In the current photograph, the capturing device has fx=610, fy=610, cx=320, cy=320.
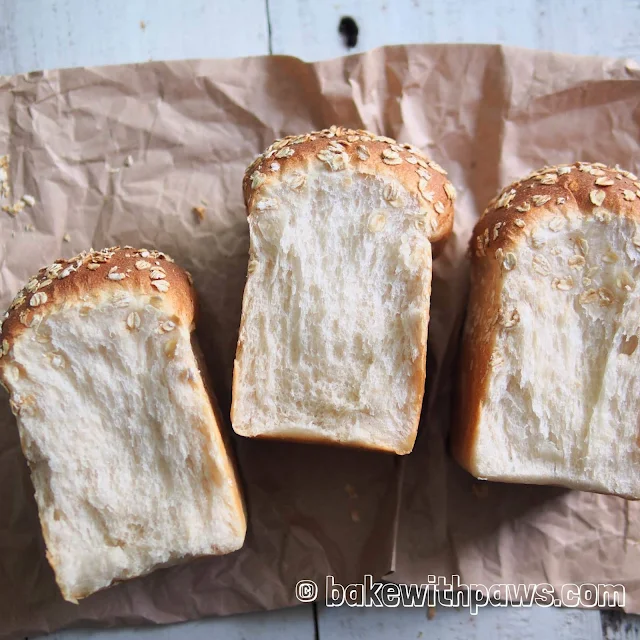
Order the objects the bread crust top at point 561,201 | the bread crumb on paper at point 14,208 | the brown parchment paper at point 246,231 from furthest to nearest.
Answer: the bread crumb on paper at point 14,208 → the brown parchment paper at point 246,231 → the bread crust top at point 561,201

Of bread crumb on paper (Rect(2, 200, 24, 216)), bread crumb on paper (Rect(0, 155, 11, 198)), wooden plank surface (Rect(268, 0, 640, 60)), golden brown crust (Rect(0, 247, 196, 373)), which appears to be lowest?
golden brown crust (Rect(0, 247, 196, 373))

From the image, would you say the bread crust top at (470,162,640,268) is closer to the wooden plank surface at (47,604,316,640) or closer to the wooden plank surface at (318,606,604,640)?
the wooden plank surface at (318,606,604,640)

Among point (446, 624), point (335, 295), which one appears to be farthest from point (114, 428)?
point (446, 624)

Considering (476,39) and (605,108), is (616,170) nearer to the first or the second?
(605,108)

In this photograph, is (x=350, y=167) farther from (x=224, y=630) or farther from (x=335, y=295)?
(x=224, y=630)

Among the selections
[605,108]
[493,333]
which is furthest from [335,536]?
[605,108]

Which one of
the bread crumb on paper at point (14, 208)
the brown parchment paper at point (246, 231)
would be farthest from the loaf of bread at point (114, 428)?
the bread crumb on paper at point (14, 208)

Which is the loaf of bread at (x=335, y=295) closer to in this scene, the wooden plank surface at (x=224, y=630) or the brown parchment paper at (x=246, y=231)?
the brown parchment paper at (x=246, y=231)

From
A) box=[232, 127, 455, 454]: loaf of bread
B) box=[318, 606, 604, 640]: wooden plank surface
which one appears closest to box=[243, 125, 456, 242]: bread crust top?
box=[232, 127, 455, 454]: loaf of bread
